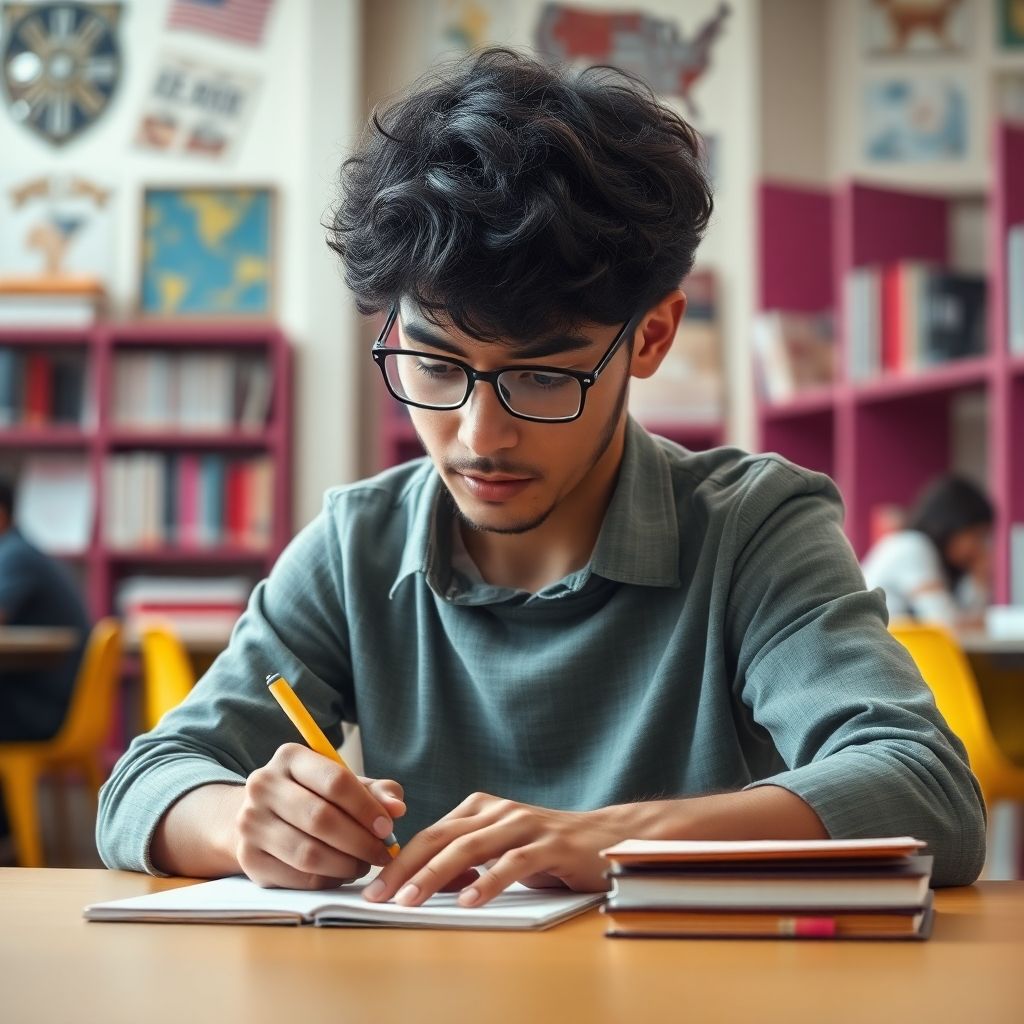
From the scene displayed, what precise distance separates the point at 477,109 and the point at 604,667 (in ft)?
1.57

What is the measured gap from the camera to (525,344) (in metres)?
1.18

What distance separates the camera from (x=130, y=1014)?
66cm

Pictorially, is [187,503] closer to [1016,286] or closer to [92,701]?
[92,701]

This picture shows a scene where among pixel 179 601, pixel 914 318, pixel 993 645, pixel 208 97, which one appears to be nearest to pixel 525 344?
pixel 993 645

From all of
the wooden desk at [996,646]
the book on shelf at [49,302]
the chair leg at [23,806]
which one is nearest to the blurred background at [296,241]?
the book on shelf at [49,302]

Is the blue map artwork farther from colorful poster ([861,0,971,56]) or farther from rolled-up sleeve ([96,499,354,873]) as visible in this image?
rolled-up sleeve ([96,499,354,873])

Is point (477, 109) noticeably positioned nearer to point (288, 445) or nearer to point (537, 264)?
point (537, 264)

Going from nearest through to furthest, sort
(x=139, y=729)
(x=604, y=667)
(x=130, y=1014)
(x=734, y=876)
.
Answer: (x=130, y=1014) < (x=734, y=876) < (x=604, y=667) < (x=139, y=729)

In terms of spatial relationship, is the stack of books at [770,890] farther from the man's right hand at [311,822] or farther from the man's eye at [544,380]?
the man's eye at [544,380]

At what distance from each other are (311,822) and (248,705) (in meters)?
0.37

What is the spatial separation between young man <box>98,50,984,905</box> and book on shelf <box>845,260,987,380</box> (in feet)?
10.8

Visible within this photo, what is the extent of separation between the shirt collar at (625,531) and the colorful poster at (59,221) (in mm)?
4732

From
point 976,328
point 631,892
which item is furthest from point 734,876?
point 976,328

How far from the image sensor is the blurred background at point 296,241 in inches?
207
